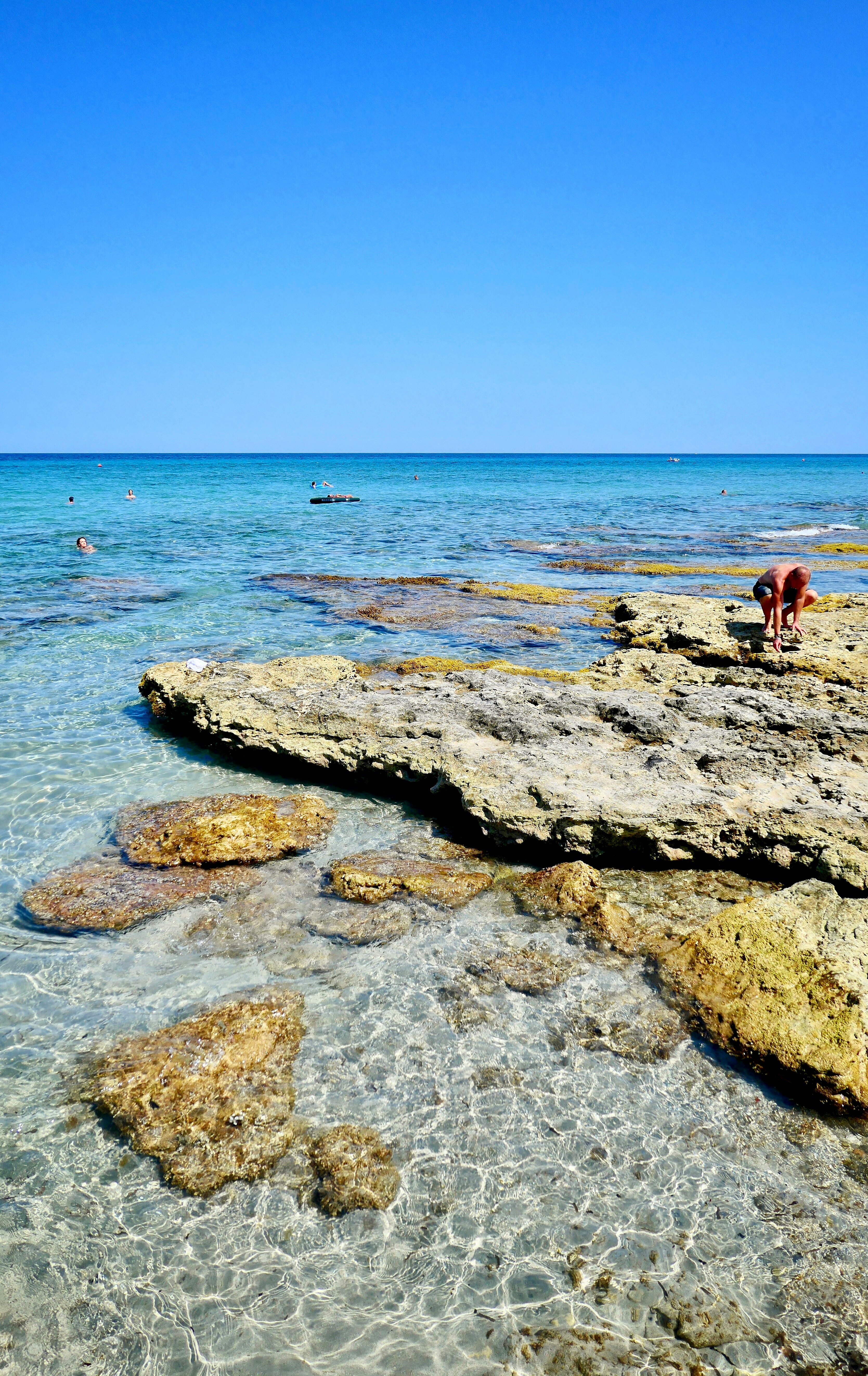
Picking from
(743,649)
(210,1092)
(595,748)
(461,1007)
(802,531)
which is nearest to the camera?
(210,1092)

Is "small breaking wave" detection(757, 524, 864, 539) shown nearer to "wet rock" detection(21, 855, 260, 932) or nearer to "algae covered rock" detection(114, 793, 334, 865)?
"algae covered rock" detection(114, 793, 334, 865)

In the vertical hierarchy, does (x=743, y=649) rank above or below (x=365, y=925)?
above

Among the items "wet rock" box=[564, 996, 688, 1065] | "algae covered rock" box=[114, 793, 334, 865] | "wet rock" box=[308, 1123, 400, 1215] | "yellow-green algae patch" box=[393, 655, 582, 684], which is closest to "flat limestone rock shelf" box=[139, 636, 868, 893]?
"algae covered rock" box=[114, 793, 334, 865]

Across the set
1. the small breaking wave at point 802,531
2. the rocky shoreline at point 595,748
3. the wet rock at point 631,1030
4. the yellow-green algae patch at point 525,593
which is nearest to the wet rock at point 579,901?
the rocky shoreline at point 595,748

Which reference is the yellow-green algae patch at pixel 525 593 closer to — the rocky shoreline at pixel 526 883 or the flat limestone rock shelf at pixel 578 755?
the rocky shoreline at pixel 526 883

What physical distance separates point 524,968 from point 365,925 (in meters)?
1.22

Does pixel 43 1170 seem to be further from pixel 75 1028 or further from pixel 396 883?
pixel 396 883

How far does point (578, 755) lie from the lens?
7285mm

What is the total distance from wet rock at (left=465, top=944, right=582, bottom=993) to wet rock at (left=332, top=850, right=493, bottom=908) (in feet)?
2.11

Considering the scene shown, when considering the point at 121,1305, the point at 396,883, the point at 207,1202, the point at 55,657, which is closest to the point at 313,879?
the point at 396,883

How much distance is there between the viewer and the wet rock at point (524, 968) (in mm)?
5027

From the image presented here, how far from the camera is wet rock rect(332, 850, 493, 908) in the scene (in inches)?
234

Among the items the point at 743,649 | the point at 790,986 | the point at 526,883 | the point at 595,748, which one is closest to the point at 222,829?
the point at 526,883

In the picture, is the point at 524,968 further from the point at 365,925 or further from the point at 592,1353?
A: the point at 592,1353
